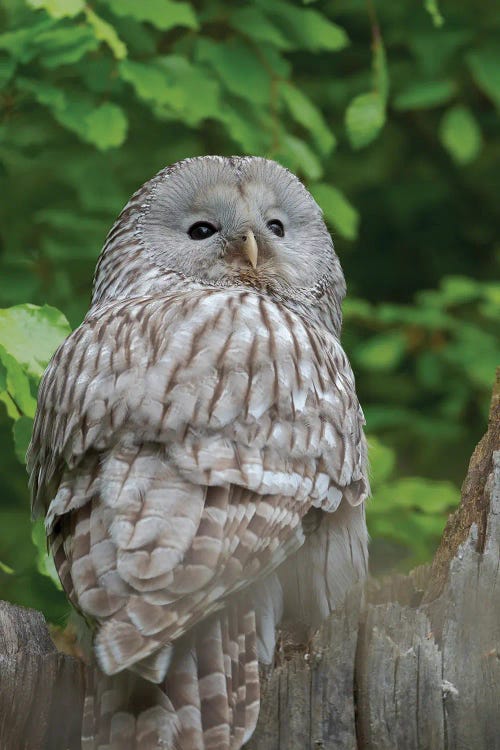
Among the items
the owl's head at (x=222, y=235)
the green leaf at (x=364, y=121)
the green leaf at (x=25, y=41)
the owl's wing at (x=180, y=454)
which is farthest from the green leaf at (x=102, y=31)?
the owl's wing at (x=180, y=454)

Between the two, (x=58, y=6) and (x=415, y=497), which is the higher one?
(x=58, y=6)

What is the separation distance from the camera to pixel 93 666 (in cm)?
271

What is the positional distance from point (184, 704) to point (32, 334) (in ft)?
4.31

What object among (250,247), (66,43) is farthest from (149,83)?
(250,247)

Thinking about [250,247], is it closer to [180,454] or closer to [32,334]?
[32,334]

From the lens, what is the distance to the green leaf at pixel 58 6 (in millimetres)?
3914

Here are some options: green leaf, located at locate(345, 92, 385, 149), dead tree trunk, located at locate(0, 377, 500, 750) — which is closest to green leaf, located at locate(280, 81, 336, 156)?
green leaf, located at locate(345, 92, 385, 149)

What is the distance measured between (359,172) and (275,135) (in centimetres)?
187

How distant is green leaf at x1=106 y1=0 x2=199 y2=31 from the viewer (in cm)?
439

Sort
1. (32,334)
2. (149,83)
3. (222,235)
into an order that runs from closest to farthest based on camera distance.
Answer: (32,334) < (222,235) < (149,83)

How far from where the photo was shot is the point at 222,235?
13.2ft

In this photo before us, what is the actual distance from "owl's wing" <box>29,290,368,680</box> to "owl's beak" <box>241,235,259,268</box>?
0.31 meters

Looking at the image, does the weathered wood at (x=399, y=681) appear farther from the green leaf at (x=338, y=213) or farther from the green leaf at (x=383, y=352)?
the green leaf at (x=383, y=352)

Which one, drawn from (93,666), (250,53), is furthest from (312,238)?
(93,666)
